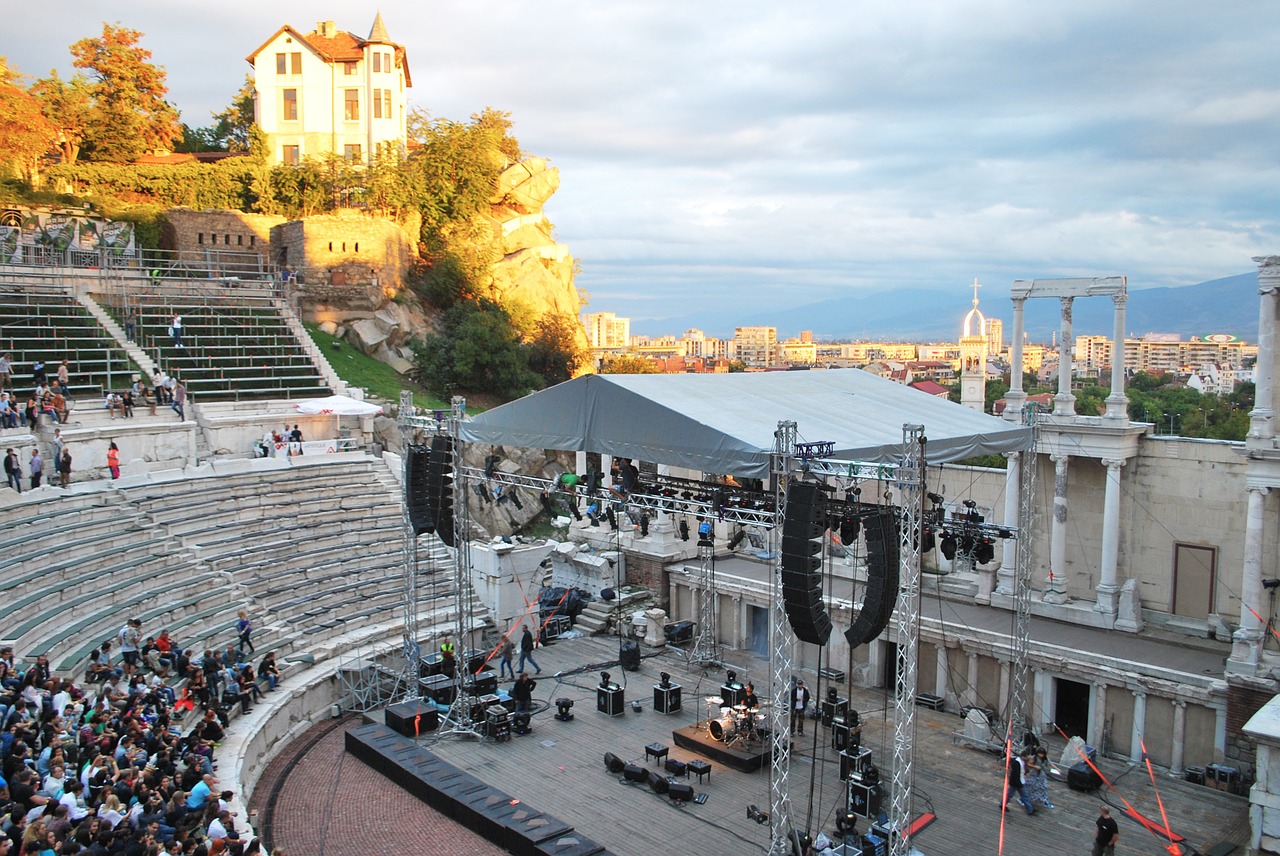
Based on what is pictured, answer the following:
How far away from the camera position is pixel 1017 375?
24.0 meters

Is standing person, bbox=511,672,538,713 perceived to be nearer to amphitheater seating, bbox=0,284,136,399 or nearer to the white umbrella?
the white umbrella

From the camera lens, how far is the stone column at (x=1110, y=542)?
21562mm

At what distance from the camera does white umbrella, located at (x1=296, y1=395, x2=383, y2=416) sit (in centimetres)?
2789

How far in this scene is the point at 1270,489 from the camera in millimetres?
18453

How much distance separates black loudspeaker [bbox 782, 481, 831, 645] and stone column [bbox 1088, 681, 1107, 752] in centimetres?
897

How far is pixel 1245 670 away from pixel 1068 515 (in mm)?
6085

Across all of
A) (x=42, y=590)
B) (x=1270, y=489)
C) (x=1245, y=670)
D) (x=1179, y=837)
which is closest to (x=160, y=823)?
(x=42, y=590)

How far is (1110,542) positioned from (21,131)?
142ft

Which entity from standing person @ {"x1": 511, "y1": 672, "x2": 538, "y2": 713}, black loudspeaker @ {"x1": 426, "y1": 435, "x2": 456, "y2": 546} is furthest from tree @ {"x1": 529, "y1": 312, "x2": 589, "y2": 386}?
standing person @ {"x1": 511, "y1": 672, "x2": 538, "y2": 713}

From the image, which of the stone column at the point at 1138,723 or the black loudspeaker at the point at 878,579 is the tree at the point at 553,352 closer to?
the stone column at the point at 1138,723

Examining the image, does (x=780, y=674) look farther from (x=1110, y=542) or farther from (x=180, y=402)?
(x=180, y=402)

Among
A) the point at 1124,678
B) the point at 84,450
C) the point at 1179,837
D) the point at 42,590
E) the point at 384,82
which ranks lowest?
the point at 1179,837

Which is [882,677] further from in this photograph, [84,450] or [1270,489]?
[84,450]

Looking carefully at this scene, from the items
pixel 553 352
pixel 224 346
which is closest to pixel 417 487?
pixel 224 346
